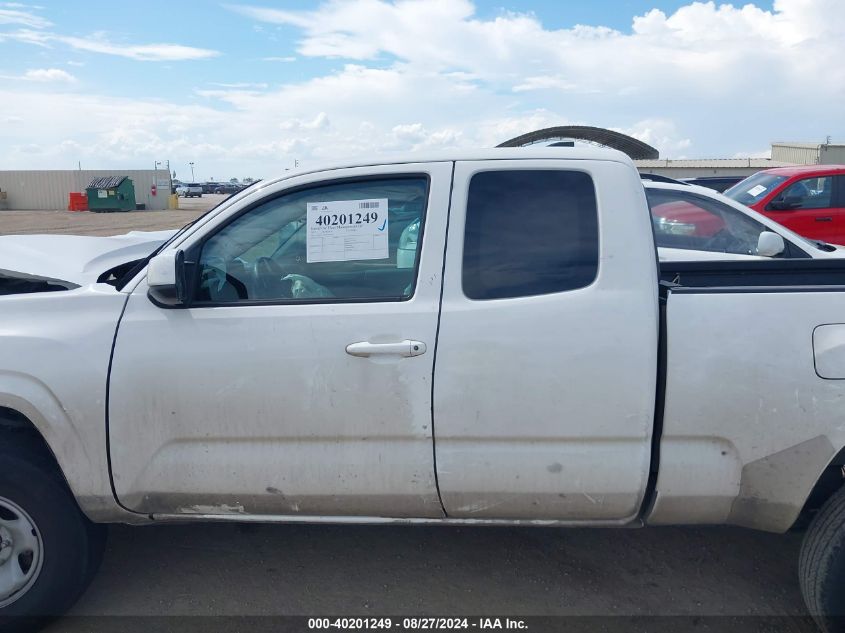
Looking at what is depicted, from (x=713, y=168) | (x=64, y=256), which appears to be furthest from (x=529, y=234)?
(x=713, y=168)

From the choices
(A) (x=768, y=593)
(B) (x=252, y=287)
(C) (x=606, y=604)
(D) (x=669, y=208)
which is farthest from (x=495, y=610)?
(D) (x=669, y=208)

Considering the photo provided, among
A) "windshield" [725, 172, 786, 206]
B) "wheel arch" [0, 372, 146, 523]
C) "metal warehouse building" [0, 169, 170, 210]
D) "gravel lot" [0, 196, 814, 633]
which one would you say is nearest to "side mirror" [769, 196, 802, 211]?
"windshield" [725, 172, 786, 206]

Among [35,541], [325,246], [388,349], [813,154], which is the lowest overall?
[35,541]

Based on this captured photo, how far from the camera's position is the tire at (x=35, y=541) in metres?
2.79

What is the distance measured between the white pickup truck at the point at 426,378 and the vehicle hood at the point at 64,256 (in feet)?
1.90

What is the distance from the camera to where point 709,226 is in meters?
6.45

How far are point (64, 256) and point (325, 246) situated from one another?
195cm

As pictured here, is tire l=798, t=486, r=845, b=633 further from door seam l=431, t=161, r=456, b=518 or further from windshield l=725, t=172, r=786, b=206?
windshield l=725, t=172, r=786, b=206

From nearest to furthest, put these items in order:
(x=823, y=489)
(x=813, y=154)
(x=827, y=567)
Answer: (x=827, y=567), (x=823, y=489), (x=813, y=154)

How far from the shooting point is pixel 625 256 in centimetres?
270

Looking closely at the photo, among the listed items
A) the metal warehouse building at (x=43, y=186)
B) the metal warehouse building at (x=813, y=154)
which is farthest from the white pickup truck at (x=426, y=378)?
the metal warehouse building at (x=43, y=186)

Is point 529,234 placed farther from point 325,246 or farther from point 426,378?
point 325,246

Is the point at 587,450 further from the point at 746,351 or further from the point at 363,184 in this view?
the point at 363,184

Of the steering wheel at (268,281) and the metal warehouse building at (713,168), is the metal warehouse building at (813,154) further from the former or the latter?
the steering wheel at (268,281)
